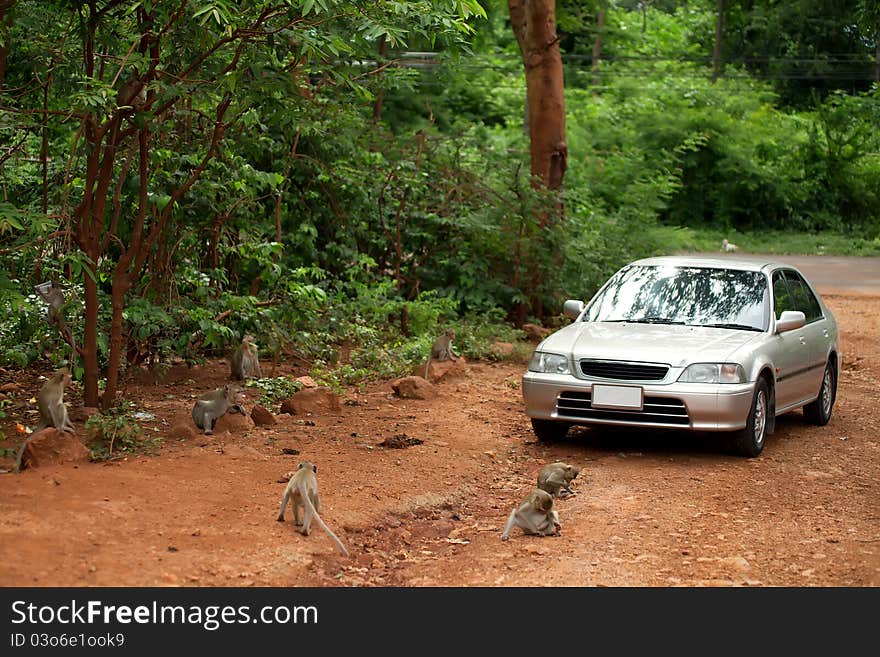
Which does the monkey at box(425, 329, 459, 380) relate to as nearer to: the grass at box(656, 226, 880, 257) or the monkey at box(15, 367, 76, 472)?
the monkey at box(15, 367, 76, 472)

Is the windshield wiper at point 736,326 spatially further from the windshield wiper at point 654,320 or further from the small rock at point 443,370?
the small rock at point 443,370

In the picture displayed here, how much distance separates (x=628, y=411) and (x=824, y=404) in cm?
311

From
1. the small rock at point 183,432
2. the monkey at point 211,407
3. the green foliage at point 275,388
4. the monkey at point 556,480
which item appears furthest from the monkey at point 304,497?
the green foliage at point 275,388

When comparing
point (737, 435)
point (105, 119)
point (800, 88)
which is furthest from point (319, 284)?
point (800, 88)

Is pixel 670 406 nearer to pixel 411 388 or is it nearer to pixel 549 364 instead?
pixel 549 364

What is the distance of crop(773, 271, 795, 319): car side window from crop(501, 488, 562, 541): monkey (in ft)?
13.1

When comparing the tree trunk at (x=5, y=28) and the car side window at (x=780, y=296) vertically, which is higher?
the tree trunk at (x=5, y=28)

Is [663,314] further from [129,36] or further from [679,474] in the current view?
[129,36]

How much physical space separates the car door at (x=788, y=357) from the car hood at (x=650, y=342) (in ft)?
1.08

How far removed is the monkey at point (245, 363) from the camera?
445 inches

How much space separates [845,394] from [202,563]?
30.4 ft

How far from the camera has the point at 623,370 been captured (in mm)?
9172

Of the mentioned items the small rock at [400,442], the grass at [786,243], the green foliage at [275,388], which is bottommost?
the grass at [786,243]

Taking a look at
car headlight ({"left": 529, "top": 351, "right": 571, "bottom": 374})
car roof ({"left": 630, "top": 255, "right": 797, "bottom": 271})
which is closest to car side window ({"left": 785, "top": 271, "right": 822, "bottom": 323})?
car roof ({"left": 630, "top": 255, "right": 797, "bottom": 271})
